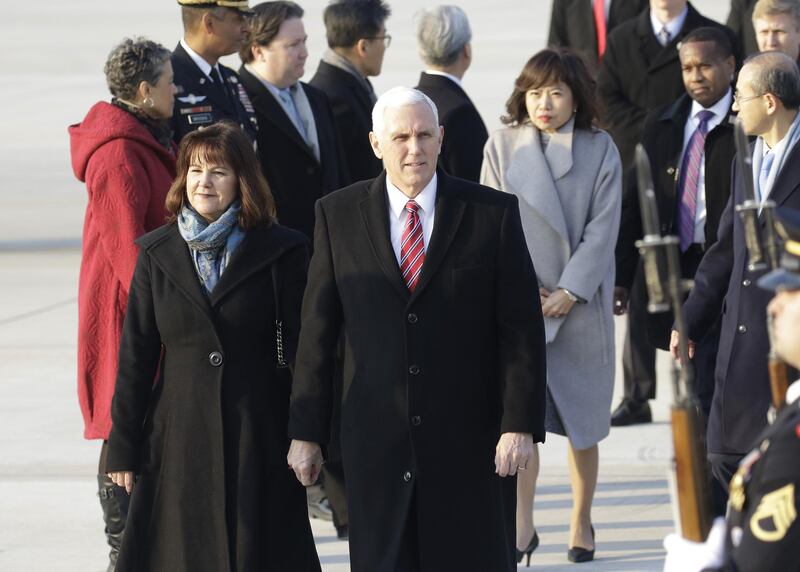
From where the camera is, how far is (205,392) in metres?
4.79

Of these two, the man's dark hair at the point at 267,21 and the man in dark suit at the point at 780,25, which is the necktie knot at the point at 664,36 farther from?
the man's dark hair at the point at 267,21

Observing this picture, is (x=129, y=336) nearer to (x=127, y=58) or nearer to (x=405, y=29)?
(x=127, y=58)

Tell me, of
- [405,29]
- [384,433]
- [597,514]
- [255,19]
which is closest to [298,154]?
[255,19]

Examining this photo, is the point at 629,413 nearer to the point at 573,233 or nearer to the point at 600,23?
the point at 573,233

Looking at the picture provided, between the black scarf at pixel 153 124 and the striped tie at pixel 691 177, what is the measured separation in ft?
7.01

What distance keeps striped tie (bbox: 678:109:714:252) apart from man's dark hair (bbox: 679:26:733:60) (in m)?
0.25

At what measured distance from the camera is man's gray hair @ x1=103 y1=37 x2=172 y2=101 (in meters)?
5.60

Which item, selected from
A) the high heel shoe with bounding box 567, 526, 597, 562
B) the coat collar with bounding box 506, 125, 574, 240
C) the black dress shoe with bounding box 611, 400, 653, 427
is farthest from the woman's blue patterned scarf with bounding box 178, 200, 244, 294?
the black dress shoe with bounding box 611, 400, 653, 427

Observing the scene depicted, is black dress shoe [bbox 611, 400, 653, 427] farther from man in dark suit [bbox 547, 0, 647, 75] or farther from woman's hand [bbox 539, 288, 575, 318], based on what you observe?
man in dark suit [bbox 547, 0, 647, 75]

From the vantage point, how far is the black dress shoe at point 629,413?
7949mm

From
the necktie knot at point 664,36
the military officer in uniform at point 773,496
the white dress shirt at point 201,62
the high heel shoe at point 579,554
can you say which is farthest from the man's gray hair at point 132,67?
the necktie knot at point 664,36

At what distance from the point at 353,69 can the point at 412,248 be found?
287 cm

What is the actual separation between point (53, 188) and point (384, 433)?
540 inches

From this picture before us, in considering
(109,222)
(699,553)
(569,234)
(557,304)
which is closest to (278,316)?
(109,222)
